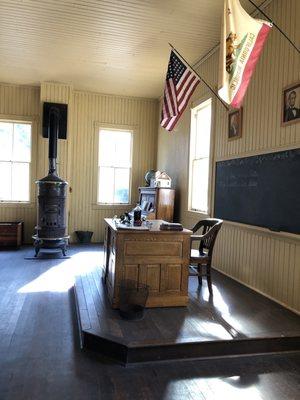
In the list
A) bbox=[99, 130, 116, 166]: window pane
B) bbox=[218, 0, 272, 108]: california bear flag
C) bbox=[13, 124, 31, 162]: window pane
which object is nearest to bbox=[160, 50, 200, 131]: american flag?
bbox=[218, 0, 272, 108]: california bear flag

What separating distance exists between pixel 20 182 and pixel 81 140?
1.72m

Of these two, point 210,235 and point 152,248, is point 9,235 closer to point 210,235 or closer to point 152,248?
point 152,248

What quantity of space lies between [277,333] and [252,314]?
466 mm

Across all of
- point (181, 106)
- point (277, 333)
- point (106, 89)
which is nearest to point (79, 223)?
point (106, 89)

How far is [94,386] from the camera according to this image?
7.52 ft

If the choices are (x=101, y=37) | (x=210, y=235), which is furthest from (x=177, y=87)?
(x=210, y=235)

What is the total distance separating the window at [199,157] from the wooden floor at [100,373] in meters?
3.29

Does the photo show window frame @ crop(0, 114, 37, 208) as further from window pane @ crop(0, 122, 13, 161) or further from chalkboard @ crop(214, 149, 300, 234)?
chalkboard @ crop(214, 149, 300, 234)

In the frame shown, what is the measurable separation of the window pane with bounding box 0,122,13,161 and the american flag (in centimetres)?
457

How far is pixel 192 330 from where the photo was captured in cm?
296

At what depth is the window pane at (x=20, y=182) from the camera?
7766 mm

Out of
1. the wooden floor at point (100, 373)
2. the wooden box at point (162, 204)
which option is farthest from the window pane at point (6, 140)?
the wooden floor at point (100, 373)

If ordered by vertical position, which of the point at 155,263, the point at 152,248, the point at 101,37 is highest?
the point at 101,37

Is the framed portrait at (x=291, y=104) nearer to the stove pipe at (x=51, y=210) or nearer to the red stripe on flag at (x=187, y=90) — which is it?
the red stripe on flag at (x=187, y=90)
